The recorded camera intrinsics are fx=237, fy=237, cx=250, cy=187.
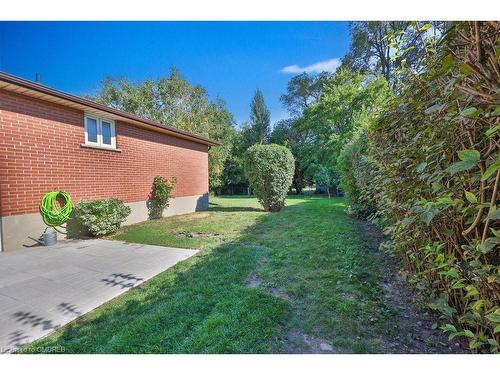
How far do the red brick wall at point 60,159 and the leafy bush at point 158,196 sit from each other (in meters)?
0.24

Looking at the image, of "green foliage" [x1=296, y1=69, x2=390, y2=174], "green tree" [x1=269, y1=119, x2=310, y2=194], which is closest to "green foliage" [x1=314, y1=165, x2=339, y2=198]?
"green foliage" [x1=296, y1=69, x2=390, y2=174]

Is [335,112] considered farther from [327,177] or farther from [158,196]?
[158,196]

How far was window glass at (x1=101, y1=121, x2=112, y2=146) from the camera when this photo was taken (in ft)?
22.4

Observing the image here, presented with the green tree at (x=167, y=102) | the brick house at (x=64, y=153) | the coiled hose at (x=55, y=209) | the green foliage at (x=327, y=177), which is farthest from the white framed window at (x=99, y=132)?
the green foliage at (x=327, y=177)

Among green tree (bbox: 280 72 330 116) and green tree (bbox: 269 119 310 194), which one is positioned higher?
green tree (bbox: 280 72 330 116)

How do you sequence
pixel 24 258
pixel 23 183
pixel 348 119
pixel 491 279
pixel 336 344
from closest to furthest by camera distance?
pixel 491 279 < pixel 336 344 < pixel 24 258 < pixel 23 183 < pixel 348 119

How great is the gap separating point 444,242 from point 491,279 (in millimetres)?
520

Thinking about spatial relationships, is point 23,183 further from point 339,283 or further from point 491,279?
point 491,279

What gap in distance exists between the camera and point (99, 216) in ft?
18.8

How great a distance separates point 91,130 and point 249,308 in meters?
6.64

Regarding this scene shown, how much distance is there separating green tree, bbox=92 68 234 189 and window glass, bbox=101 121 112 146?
438 inches

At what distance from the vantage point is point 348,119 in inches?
771

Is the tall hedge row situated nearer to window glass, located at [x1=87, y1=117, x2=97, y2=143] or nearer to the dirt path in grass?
the dirt path in grass
